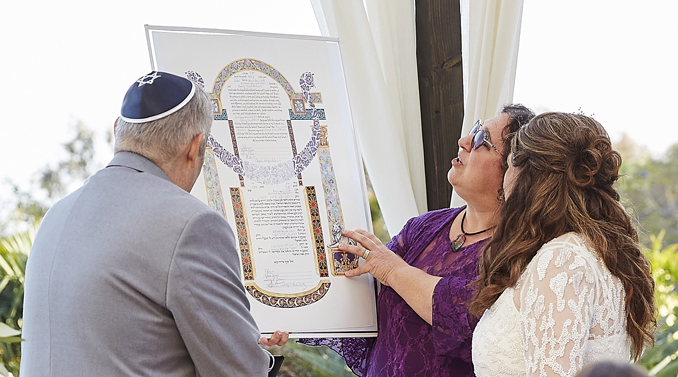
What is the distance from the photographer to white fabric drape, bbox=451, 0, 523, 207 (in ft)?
7.64

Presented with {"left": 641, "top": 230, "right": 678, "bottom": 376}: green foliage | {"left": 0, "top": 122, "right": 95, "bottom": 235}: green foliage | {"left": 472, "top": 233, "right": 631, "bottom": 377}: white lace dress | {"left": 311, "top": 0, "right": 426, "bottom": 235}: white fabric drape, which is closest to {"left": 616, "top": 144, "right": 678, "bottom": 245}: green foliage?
{"left": 641, "top": 230, "right": 678, "bottom": 376}: green foliage

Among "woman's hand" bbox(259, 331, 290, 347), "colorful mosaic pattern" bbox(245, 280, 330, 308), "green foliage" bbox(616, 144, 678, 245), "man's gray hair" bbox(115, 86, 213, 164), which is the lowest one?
"green foliage" bbox(616, 144, 678, 245)

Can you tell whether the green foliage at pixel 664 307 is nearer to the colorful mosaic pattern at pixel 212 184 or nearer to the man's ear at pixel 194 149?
the colorful mosaic pattern at pixel 212 184

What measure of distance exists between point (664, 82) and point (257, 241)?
134 inches

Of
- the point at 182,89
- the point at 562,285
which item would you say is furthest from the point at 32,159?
the point at 562,285

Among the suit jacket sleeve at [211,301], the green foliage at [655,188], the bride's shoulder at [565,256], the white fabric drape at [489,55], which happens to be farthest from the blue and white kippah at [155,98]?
the green foliage at [655,188]

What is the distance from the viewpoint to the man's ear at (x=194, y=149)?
1354mm

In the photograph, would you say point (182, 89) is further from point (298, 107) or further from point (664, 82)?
point (664, 82)

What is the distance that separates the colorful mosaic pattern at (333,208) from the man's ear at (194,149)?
639 mm

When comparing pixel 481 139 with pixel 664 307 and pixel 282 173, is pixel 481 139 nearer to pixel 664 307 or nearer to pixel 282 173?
pixel 282 173

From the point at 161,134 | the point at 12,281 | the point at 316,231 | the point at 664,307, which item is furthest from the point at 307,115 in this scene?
the point at 664,307

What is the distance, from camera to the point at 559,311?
1.22 m

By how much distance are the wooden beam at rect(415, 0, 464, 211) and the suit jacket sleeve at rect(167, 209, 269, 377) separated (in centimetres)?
132

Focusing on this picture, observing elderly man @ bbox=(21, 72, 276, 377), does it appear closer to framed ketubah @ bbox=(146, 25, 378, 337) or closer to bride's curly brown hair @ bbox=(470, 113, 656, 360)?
framed ketubah @ bbox=(146, 25, 378, 337)
